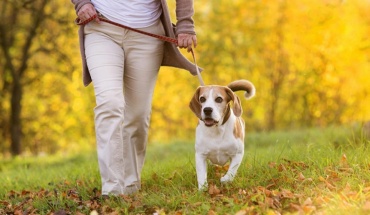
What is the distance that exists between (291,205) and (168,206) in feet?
3.09

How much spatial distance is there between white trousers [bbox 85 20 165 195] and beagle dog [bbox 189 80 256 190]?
48 centimetres

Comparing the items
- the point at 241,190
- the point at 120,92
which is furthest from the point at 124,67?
the point at 241,190

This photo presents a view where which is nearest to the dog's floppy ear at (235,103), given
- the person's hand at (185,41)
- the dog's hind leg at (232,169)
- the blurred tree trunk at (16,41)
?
the dog's hind leg at (232,169)

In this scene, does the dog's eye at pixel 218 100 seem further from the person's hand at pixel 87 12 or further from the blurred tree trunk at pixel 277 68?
the blurred tree trunk at pixel 277 68

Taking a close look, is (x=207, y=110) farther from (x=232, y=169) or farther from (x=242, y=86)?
(x=242, y=86)

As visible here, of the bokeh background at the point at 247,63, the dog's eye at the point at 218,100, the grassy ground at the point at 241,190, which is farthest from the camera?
the bokeh background at the point at 247,63

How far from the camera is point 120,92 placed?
4930 mm

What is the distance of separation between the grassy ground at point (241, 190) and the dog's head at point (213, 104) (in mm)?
517

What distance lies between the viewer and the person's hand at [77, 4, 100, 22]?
16.0ft

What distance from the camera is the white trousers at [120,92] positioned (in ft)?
16.0

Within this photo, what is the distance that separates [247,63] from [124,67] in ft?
41.1

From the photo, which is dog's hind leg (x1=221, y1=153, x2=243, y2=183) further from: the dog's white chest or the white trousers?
the white trousers

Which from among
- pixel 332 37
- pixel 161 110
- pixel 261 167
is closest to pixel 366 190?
pixel 261 167

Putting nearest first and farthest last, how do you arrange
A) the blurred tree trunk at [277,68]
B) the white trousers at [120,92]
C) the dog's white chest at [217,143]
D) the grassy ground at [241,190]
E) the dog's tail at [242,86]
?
the grassy ground at [241,190], the white trousers at [120,92], the dog's white chest at [217,143], the dog's tail at [242,86], the blurred tree trunk at [277,68]
